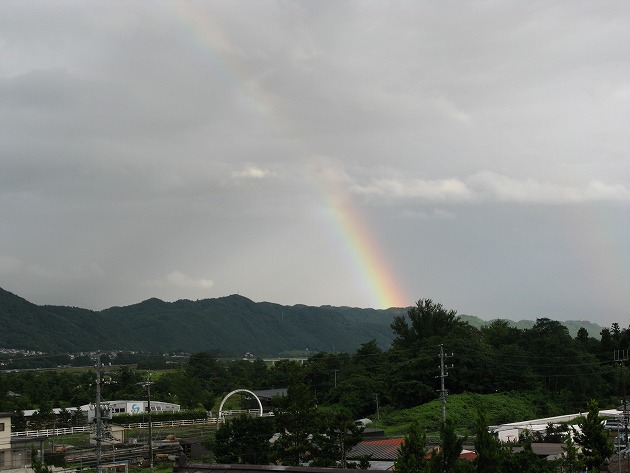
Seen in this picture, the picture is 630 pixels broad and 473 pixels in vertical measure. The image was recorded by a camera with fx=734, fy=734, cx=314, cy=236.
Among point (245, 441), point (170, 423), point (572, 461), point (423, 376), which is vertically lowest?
point (170, 423)

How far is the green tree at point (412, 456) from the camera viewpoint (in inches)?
938

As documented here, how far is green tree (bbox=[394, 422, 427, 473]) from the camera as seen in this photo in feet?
78.2

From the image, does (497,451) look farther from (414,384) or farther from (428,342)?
(428,342)

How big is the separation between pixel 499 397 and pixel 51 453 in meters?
34.6

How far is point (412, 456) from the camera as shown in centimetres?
2392

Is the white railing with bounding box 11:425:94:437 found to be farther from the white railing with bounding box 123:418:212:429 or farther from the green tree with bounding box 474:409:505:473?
the green tree with bounding box 474:409:505:473

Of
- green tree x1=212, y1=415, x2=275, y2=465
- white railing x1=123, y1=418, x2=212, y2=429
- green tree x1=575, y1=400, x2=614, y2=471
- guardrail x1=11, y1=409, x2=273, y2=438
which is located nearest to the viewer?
green tree x1=575, y1=400, x2=614, y2=471

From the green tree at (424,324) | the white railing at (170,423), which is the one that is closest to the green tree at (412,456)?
the white railing at (170,423)

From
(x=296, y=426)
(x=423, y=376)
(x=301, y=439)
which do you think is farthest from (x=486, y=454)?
(x=423, y=376)

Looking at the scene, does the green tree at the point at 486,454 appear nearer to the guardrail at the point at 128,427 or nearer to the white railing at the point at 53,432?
the guardrail at the point at 128,427

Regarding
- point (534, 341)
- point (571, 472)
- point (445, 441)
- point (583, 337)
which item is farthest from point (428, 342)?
point (445, 441)

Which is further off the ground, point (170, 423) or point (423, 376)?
point (423, 376)

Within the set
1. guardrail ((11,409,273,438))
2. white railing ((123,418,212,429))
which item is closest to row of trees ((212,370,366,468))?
guardrail ((11,409,273,438))

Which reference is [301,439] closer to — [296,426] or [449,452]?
[296,426]
